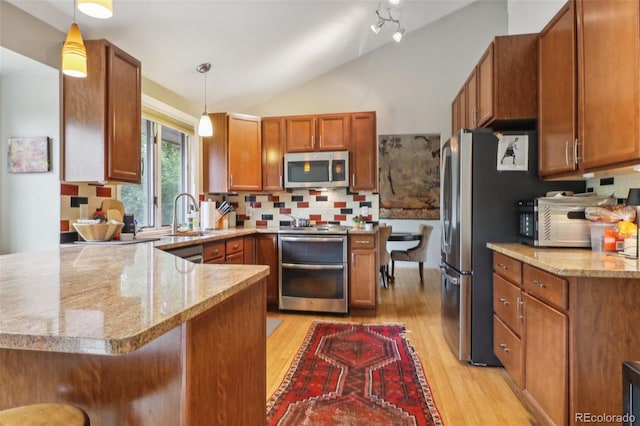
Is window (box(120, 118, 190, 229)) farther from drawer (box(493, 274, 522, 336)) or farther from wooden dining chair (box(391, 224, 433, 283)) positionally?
wooden dining chair (box(391, 224, 433, 283))

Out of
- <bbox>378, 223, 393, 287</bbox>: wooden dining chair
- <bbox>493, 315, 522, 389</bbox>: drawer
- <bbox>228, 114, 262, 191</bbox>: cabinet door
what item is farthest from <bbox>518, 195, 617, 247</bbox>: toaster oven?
<bbox>228, 114, 262, 191</bbox>: cabinet door

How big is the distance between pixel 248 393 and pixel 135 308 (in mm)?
602

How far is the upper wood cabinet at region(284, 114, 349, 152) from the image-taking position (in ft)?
13.1

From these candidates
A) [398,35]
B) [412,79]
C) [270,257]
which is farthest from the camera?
[412,79]

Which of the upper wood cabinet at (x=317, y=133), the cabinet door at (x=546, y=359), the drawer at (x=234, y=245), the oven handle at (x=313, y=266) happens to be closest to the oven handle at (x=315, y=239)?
the oven handle at (x=313, y=266)

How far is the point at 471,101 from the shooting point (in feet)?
9.68

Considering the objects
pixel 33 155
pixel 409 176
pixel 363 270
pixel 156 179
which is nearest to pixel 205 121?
pixel 156 179

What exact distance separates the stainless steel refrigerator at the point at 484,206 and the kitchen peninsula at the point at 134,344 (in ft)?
5.56

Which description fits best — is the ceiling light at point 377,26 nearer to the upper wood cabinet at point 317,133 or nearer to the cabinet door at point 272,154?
the upper wood cabinet at point 317,133

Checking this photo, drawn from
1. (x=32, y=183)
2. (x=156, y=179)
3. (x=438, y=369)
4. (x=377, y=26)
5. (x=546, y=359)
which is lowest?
(x=438, y=369)

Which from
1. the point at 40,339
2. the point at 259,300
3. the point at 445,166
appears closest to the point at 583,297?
the point at 259,300

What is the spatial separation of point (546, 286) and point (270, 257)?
2.62m

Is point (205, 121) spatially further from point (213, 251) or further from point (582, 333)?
point (582, 333)

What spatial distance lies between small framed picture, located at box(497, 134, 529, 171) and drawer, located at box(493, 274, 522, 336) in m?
0.75
